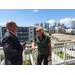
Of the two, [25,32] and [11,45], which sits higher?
[25,32]

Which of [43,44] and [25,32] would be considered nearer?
[43,44]

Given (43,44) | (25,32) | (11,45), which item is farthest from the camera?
(25,32)

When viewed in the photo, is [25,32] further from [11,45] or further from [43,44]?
[11,45]

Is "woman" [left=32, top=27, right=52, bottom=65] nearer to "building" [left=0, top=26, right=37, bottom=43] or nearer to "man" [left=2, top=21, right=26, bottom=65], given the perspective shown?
"man" [left=2, top=21, right=26, bottom=65]

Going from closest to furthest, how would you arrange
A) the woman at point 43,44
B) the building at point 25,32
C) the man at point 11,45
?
1. the man at point 11,45
2. the woman at point 43,44
3. the building at point 25,32

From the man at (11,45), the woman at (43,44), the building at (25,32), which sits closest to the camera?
the man at (11,45)

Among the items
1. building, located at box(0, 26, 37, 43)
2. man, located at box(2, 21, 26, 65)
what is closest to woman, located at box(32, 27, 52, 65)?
man, located at box(2, 21, 26, 65)

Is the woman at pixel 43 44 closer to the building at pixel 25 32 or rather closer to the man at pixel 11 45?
the man at pixel 11 45

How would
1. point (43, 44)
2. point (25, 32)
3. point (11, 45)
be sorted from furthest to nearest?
point (25, 32), point (43, 44), point (11, 45)

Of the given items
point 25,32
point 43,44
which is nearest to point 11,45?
point 43,44

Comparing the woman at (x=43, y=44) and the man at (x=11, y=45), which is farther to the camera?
the woman at (x=43, y=44)

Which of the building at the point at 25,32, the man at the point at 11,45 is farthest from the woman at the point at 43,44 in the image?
the building at the point at 25,32
